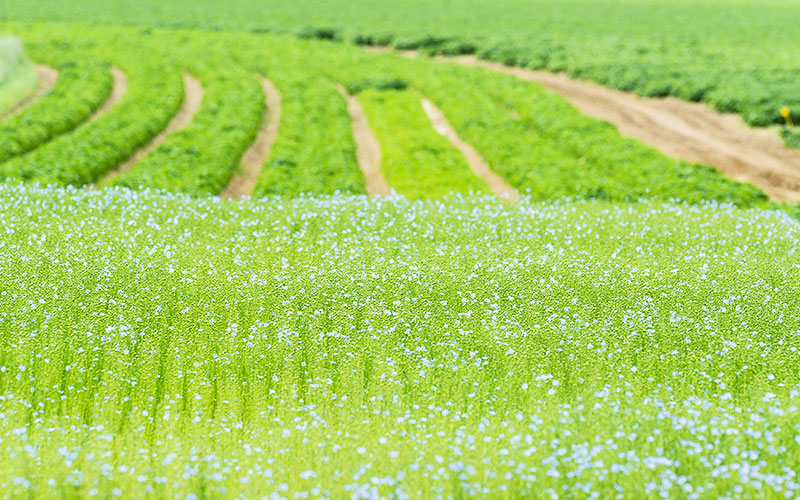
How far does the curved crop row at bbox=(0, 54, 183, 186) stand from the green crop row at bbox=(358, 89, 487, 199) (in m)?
10.2

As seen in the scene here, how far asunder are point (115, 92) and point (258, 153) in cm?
1556

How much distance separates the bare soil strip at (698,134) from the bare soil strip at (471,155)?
7961 millimetres

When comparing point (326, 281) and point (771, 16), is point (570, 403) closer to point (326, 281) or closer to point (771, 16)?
point (326, 281)

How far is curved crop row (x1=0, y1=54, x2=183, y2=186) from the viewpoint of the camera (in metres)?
28.1

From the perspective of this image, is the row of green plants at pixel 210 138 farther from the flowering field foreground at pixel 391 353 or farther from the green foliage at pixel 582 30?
the green foliage at pixel 582 30

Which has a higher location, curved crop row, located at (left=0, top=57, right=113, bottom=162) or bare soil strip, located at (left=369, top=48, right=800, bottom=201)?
bare soil strip, located at (left=369, top=48, right=800, bottom=201)

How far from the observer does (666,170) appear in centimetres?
2998

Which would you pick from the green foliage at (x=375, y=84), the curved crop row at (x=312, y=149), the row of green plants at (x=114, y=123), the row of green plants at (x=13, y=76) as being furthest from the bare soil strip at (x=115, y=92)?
the green foliage at (x=375, y=84)

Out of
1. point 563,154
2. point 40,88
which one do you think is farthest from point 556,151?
point 40,88

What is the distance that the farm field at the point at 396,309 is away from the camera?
13.0 m

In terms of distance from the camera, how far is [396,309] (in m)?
17.5

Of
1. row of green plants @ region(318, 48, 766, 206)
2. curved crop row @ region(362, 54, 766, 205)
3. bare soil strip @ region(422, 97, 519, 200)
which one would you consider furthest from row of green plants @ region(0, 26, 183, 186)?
curved crop row @ region(362, 54, 766, 205)

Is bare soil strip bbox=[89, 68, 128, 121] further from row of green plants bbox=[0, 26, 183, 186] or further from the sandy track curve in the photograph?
the sandy track curve

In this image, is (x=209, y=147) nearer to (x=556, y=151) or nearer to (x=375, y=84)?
(x=556, y=151)
